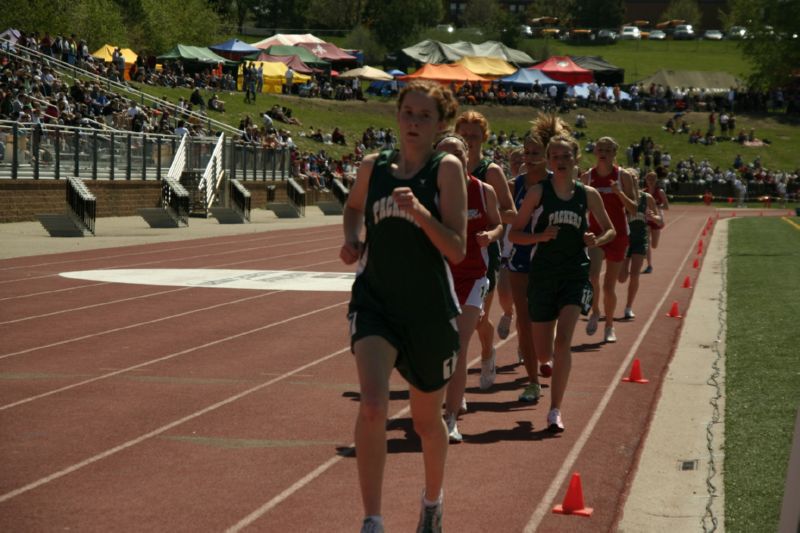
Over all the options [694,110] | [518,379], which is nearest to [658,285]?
[518,379]

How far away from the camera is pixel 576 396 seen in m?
10.4

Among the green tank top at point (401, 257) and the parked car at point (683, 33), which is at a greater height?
the parked car at point (683, 33)

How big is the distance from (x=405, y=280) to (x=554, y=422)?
3374 mm

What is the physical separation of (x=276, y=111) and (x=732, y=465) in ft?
179

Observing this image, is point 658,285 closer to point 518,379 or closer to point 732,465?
point 518,379

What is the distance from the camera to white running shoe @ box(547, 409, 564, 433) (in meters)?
8.68

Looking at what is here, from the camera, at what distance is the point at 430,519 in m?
5.81

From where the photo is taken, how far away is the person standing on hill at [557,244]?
8945 mm

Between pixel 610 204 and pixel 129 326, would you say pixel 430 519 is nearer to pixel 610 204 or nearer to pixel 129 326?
pixel 610 204

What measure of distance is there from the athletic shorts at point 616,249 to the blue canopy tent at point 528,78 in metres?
62.4

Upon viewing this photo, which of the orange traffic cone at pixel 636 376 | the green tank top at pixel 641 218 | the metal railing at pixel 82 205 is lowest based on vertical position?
the metal railing at pixel 82 205

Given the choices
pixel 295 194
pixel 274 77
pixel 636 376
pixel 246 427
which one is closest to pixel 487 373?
pixel 636 376

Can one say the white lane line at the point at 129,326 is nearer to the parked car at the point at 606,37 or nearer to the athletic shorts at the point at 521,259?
the athletic shorts at the point at 521,259

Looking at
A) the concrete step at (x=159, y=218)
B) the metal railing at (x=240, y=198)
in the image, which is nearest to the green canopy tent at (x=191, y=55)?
the metal railing at (x=240, y=198)
